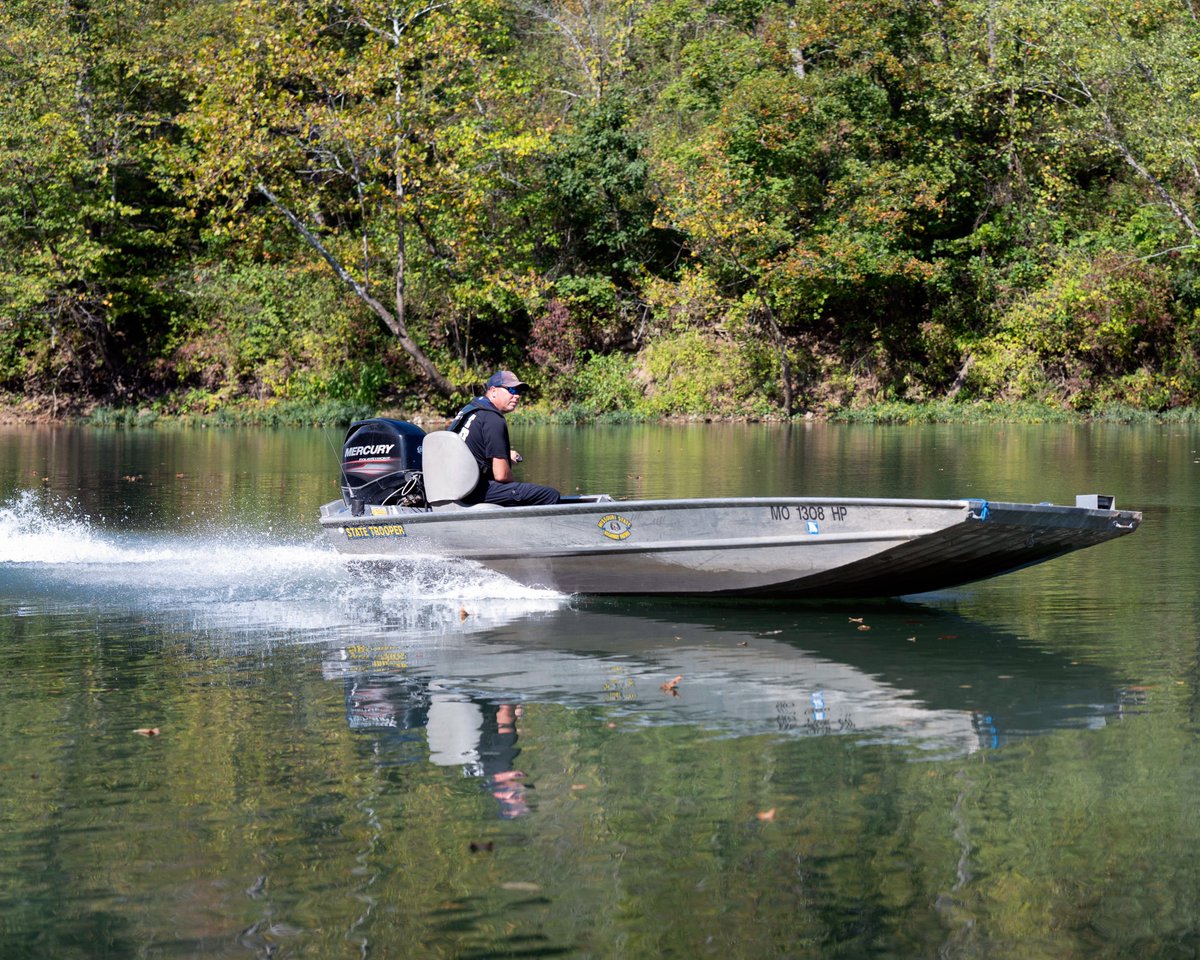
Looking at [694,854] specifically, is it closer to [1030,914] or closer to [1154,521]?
[1030,914]

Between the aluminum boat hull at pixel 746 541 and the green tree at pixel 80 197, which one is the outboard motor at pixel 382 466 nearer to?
the aluminum boat hull at pixel 746 541

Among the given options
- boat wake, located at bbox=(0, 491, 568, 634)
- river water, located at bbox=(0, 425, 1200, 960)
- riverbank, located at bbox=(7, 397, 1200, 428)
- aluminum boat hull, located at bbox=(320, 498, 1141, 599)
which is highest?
riverbank, located at bbox=(7, 397, 1200, 428)

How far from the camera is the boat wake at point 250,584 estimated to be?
12602 mm

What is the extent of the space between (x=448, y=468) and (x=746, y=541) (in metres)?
2.54

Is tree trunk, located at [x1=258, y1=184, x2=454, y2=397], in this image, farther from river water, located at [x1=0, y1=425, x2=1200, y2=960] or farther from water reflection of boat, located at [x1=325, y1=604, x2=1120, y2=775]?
water reflection of boat, located at [x1=325, y1=604, x2=1120, y2=775]

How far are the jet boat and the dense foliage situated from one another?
96.7ft

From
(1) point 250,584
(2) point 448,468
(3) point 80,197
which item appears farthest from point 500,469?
(3) point 80,197

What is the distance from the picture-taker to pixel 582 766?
7.57m

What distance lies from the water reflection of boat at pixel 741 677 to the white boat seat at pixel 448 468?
139 cm

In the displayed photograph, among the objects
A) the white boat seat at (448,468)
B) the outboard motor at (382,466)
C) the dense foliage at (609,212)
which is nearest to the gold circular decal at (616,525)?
the white boat seat at (448,468)

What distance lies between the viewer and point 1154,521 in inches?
715

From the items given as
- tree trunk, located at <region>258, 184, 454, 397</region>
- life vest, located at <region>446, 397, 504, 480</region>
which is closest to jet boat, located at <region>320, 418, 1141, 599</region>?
life vest, located at <region>446, 397, 504, 480</region>

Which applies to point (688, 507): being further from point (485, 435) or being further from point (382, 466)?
point (382, 466)

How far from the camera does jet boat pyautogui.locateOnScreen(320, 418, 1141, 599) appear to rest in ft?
37.6
